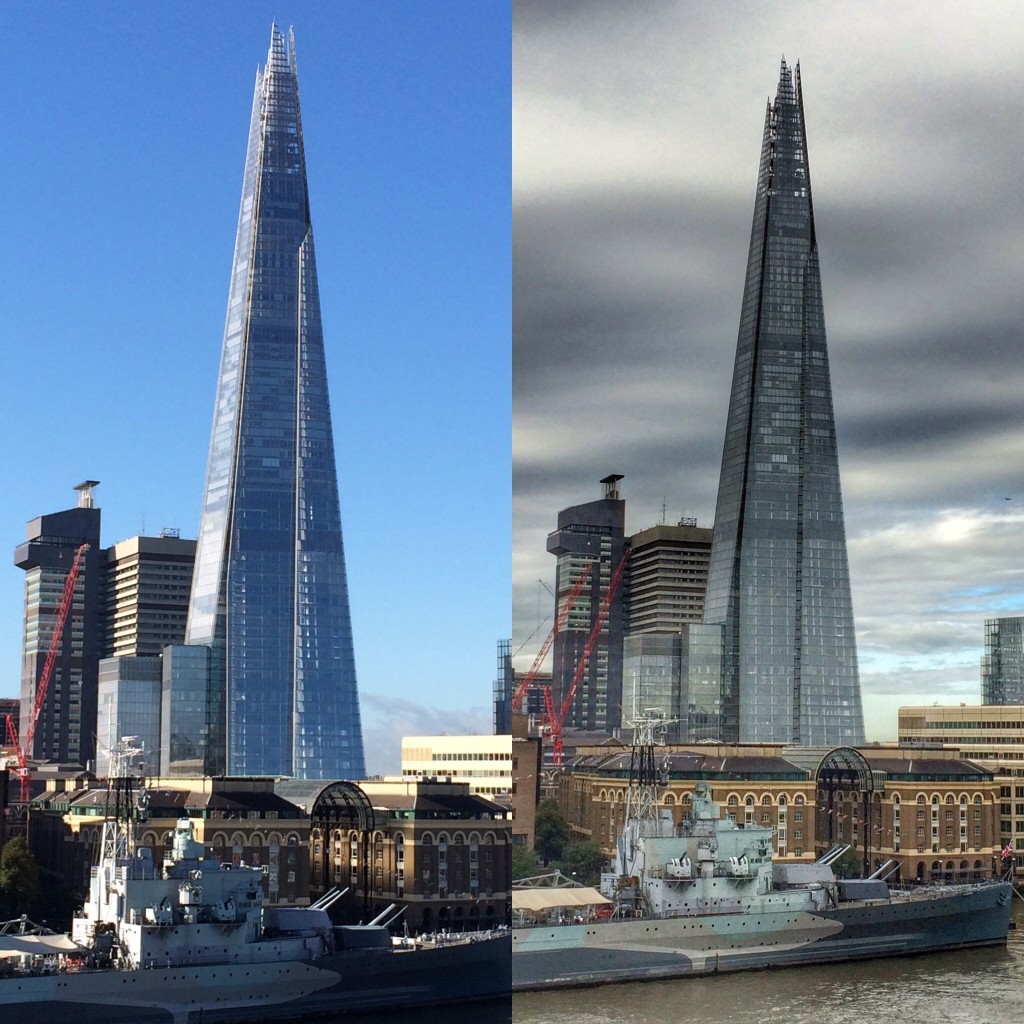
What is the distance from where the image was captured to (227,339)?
68875 mm

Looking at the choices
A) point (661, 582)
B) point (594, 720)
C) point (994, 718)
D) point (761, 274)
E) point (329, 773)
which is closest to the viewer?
point (994, 718)

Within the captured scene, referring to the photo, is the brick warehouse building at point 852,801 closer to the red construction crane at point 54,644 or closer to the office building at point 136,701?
the office building at point 136,701

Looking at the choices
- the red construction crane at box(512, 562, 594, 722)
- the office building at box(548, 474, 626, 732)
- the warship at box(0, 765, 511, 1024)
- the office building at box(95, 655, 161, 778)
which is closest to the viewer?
the warship at box(0, 765, 511, 1024)

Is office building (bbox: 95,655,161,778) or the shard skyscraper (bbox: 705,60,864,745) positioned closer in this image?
the shard skyscraper (bbox: 705,60,864,745)

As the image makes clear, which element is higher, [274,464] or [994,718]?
[274,464]

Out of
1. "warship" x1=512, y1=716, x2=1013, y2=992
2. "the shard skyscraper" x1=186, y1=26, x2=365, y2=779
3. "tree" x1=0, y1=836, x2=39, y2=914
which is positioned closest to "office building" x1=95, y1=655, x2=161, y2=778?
"the shard skyscraper" x1=186, y1=26, x2=365, y2=779

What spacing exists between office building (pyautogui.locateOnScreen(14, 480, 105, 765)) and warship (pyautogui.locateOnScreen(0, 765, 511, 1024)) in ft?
250

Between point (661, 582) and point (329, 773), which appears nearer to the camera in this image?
point (329, 773)

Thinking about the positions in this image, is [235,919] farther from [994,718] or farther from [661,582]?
[661,582]

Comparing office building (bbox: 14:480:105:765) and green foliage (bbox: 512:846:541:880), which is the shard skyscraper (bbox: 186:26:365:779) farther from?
office building (bbox: 14:480:105:765)

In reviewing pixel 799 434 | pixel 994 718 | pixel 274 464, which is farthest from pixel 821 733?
pixel 274 464

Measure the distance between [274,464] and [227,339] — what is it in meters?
6.24

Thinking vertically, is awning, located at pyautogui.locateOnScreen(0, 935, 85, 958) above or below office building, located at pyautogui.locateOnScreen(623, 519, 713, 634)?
below

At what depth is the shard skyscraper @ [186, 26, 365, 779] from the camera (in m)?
66.1
